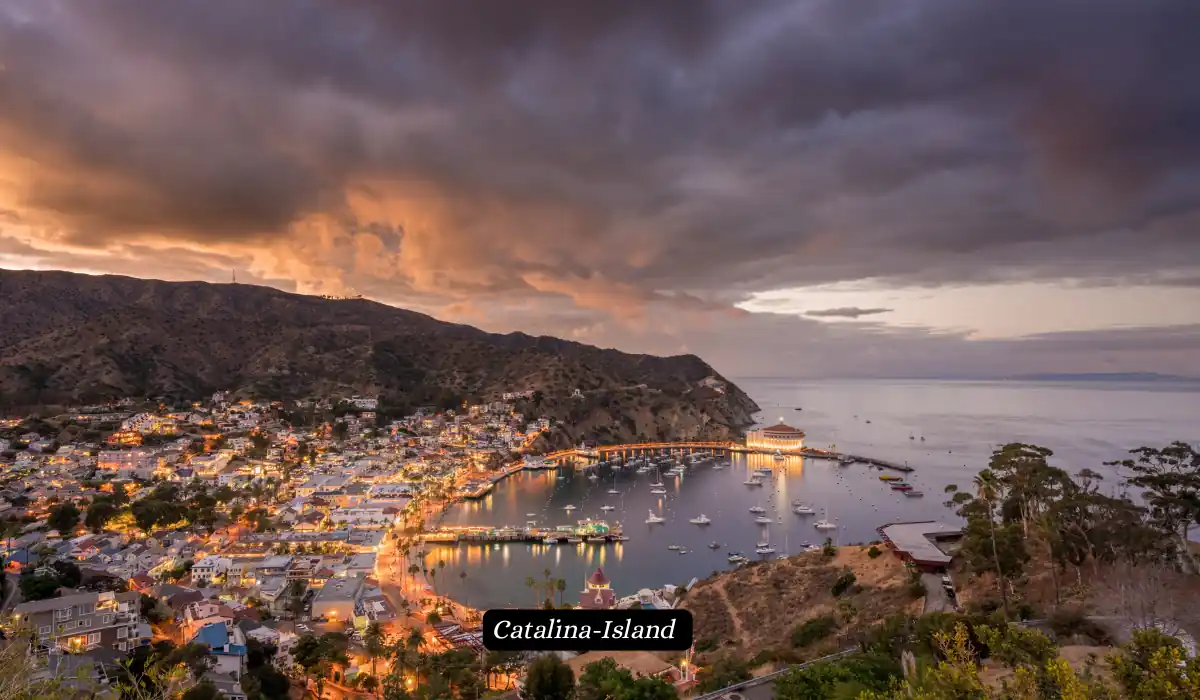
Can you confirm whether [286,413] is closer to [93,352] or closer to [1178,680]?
[93,352]

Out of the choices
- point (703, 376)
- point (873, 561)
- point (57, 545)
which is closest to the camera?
point (873, 561)

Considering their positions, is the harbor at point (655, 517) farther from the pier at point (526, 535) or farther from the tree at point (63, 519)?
the tree at point (63, 519)

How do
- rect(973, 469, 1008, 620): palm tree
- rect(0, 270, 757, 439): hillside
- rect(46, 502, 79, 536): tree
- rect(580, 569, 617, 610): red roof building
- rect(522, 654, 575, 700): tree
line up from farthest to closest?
1. rect(0, 270, 757, 439): hillside
2. rect(46, 502, 79, 536): tree
3. rect(580, 569, 617, 610): red roof building
4. rect(973, 469, 1008, 620): palm tree
5. rect(522, 654, 575, 700): tree

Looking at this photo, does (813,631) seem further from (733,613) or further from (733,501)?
(733,501)

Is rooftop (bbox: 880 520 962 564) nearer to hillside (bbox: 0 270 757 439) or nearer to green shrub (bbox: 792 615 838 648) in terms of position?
green shrub (bbox: 792 615 838 648)

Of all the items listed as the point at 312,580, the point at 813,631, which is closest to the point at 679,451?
the point at 312,580

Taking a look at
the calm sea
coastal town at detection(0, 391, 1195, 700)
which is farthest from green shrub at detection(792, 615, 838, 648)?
the calm sea

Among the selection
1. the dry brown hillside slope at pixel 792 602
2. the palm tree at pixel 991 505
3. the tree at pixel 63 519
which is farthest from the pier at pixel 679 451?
the palm tree at pixel 991 505

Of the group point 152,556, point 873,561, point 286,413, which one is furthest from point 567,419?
point 873,561
